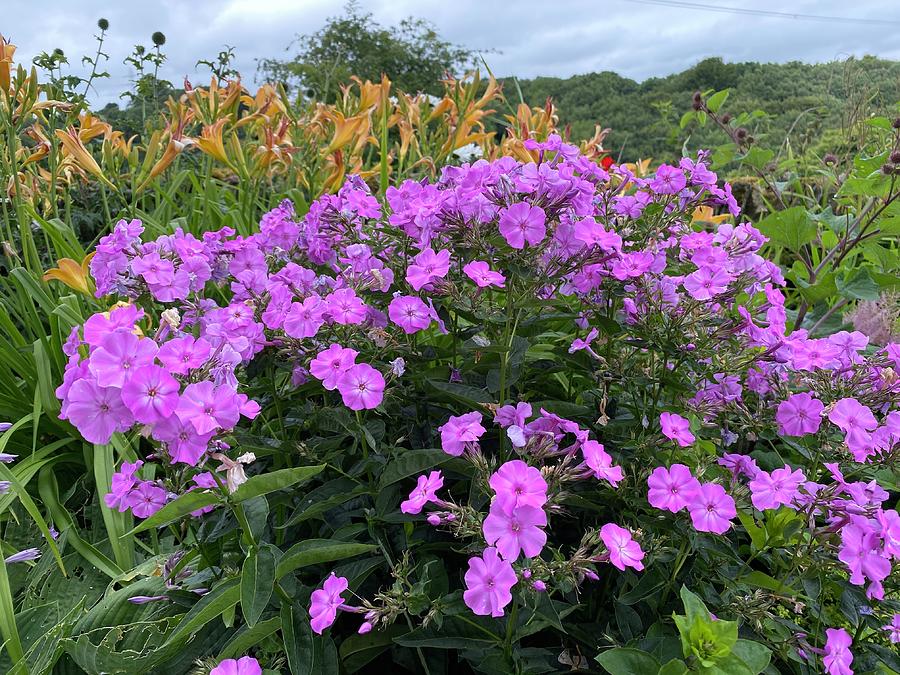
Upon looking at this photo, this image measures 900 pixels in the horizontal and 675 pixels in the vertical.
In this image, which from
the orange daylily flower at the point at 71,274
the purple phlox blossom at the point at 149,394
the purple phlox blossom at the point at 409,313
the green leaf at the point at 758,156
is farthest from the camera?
the green leaf at the point at 758,156

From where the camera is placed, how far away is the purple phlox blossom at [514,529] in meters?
0.92

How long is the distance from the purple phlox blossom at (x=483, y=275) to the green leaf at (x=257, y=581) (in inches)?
21.4

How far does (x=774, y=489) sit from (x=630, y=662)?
375mm

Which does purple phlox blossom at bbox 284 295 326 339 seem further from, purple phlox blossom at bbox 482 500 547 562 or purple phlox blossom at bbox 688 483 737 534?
purple phlox blossom at bbox 688 483 737 534

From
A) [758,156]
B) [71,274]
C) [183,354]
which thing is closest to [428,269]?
[183,354]

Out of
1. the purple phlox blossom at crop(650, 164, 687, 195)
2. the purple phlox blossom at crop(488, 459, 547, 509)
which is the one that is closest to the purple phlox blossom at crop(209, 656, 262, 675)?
the purple phlox blossom at crop(488, 459, 547, 509)

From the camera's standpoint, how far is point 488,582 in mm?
953

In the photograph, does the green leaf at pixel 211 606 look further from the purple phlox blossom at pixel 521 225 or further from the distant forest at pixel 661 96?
the distant forest at pixel 661 96

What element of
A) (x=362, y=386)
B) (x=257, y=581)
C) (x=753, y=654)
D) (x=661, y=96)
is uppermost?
(x=661, y=96)

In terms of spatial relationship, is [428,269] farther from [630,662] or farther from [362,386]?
[630,662]

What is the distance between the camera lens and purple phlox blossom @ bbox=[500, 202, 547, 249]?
1191 millimetres

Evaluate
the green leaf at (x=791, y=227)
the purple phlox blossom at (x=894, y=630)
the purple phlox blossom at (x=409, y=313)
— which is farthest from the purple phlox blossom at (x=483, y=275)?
the green leaf at (x=791, y=227)

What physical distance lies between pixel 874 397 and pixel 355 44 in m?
16.9

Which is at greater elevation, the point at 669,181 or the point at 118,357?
the point at 669,181
